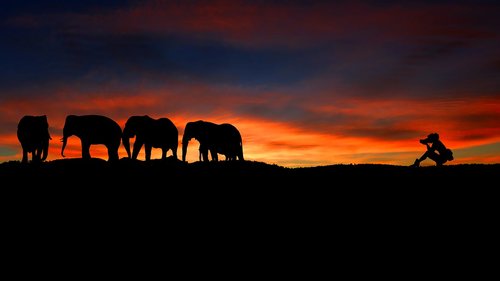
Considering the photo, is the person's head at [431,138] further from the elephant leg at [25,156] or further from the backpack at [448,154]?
the elephant leg at [25,156]

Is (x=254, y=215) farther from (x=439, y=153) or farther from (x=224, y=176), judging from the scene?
(x=439, y=153)

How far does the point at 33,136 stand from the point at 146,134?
7.17 metres

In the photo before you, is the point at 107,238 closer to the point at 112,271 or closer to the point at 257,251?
the point at 112,271

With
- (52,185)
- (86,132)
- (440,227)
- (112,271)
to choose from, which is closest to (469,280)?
(440,227)

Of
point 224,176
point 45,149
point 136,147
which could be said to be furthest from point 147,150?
point 224,176

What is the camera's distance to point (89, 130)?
2883 centimetres

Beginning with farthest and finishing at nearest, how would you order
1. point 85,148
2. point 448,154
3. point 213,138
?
point 213,138 → point 448,154 → point 85,148

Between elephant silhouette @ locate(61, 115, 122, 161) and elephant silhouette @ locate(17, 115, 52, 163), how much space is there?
1.16 m

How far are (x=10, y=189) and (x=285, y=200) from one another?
38.2 ft

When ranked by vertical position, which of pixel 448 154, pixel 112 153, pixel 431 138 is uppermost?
pixel 431 138

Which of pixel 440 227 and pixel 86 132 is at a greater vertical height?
pixel 86 132

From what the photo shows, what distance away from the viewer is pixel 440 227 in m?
15.8

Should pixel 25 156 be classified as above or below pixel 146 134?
below

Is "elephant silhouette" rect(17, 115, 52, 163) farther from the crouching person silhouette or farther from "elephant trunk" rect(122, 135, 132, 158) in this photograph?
the crouching person silhouette
